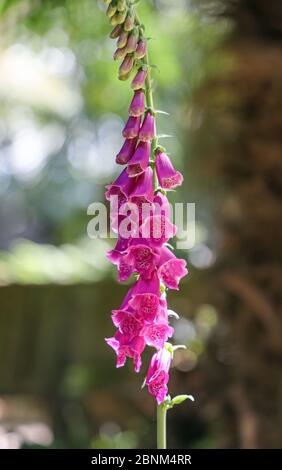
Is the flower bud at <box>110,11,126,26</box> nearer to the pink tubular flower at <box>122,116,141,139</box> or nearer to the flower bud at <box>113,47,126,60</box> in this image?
the flower bud at <box>113,47,126,60</box>

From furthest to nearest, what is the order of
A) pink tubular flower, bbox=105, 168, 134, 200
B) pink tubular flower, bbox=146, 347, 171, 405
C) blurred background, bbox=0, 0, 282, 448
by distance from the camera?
blurred background, bbox=0, 0, 282, 448
pink tubular flower, bbox=105, 168, 134, 200
pink tubular flower, bbox=146, 347, 171, 405

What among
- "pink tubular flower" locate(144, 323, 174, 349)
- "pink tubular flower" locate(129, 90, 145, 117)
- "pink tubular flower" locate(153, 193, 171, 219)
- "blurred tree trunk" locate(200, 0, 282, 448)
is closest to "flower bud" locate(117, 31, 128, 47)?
"pink tubular flower" locate(129, 90, 145, 117)

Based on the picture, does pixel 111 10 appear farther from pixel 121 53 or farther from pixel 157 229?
pixel 157 229

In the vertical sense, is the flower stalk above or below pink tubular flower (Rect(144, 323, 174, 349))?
above

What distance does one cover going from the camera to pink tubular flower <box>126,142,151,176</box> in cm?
158

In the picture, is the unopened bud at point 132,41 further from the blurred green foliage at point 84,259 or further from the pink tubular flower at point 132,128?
the blurred green foliage at point 84,259

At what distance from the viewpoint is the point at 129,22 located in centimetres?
154

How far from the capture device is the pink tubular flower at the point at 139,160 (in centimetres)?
158

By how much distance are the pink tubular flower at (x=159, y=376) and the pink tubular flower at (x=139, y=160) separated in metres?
0.43

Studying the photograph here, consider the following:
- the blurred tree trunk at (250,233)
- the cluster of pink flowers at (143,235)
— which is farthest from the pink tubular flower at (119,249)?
the blurred tree trunk at (250,233)

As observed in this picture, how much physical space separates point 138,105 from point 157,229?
0.98 ft

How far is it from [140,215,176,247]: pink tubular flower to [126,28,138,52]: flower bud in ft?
1.29

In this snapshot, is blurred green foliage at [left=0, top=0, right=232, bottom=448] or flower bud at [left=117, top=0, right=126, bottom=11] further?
blurred green foliage at [left=0, top=0, right=232, bottom=448]
